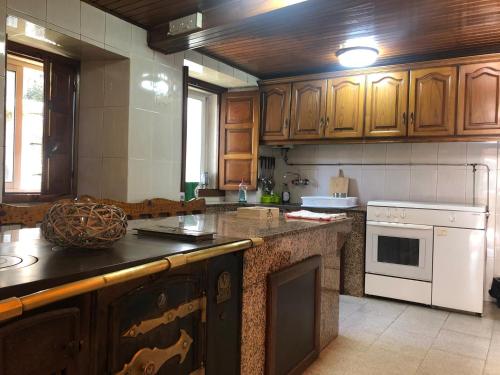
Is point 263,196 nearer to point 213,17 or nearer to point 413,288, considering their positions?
point 413,288

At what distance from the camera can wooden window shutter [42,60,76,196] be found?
111 inches

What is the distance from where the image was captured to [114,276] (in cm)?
94

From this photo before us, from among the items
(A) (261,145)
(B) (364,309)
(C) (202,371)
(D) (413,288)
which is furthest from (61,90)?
(D) (413,288)

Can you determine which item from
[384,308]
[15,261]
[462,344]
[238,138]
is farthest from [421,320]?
[15,261]

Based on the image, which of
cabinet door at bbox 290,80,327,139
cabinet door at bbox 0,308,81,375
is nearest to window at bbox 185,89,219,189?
cabinet door at bbox 290,80,327,139

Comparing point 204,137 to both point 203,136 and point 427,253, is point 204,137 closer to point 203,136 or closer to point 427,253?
point 203,136

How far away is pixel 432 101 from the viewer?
3426mm

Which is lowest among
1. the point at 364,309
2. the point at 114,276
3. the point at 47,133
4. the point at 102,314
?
the point at 364,309

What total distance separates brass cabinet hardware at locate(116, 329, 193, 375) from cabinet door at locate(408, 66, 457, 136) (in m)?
2.98

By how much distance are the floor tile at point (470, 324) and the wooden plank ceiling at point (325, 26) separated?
2.20m

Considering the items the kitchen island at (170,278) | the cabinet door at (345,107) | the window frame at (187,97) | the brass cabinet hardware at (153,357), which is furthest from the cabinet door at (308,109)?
the brass cabinet hardware at (153,357)

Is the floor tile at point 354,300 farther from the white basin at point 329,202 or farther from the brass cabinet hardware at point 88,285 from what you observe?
the brass cabinet hardware at point 88,285

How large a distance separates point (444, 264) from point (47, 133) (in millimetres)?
3294

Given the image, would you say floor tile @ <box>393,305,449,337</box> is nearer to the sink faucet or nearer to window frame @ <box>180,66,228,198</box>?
the sink faucet
